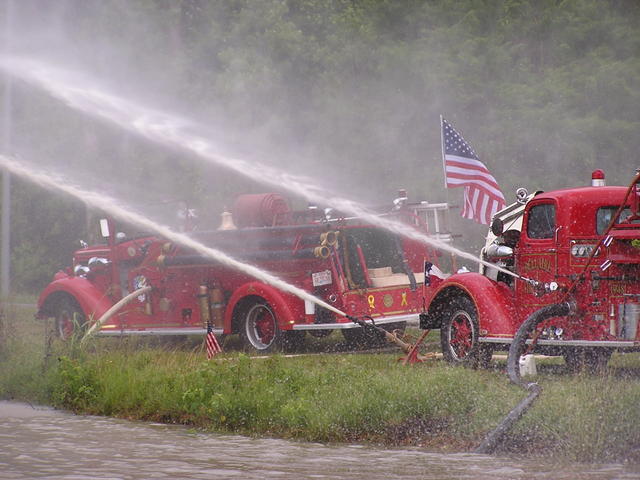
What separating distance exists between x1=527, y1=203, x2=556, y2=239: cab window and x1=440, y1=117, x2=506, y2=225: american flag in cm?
390

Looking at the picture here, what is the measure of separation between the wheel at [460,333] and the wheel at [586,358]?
1.01m

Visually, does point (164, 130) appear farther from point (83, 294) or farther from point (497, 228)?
point (497, 228)

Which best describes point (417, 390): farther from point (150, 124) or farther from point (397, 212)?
point (150, 124)

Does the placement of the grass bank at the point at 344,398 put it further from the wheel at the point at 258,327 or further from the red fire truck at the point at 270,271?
the wheel at the point at 258,327

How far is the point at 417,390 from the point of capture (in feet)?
30.9

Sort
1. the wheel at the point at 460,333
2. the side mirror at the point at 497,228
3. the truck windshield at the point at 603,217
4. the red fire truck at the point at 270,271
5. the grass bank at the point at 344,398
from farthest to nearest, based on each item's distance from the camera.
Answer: the red fire truck at the point at 270,271 < the side mirror at the point at 497,228 < the wheel at the point at 460,333 < the truck windshield at the point at 603,217 < the grass bank at the point at 344,398

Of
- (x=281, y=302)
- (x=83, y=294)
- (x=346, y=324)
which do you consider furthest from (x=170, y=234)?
(x=346, y=324)

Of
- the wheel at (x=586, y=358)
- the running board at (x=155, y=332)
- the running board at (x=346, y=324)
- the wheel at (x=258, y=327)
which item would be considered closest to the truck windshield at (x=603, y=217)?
the wheel at (x=586, y=358)

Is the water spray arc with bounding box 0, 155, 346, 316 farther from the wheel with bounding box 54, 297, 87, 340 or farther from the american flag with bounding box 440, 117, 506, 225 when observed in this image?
the american flag with bounding box 440, 117, 506, 225

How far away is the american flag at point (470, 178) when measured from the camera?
15781 millimetres

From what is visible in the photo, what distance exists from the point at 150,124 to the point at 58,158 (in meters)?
11.3

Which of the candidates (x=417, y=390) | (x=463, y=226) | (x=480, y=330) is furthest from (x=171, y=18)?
(x=417, y=390)

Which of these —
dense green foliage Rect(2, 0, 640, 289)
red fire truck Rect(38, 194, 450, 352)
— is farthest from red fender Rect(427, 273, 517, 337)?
dense green foliage Rect(2, 0, 640, 289)

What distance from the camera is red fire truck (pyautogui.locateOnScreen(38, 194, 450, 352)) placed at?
14.6m
